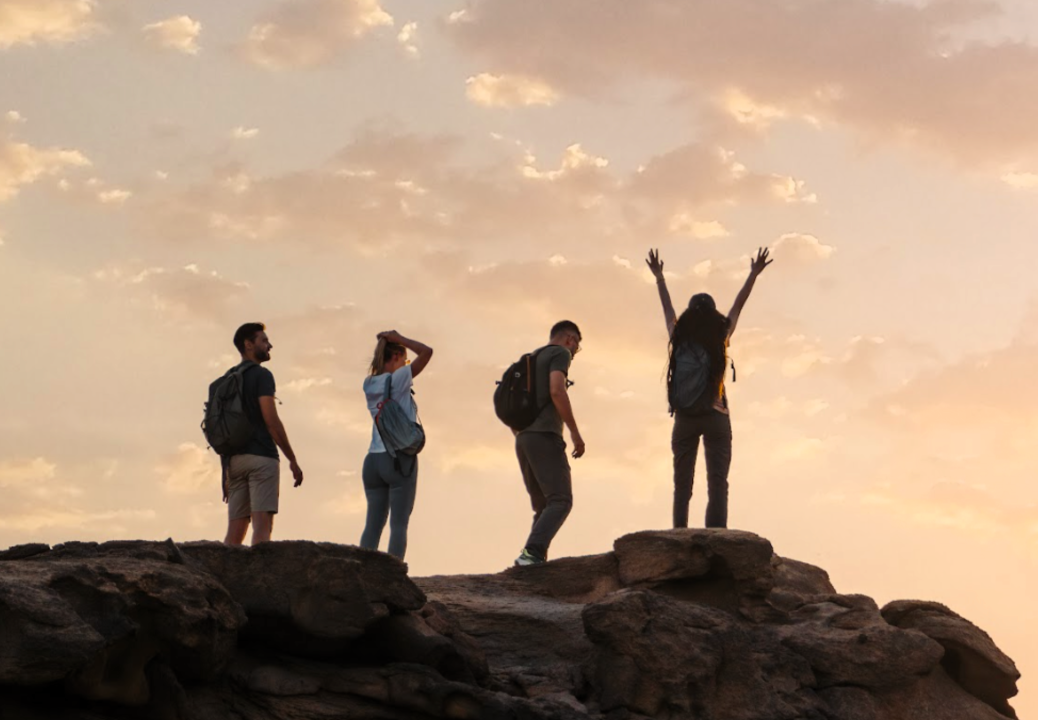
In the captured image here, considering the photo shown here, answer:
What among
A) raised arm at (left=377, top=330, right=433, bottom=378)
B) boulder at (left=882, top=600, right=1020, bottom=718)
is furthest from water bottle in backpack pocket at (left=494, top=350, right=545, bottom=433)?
boulder at (left=882, top=600, right=1020, bottom=718)

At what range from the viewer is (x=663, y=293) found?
18.4 m

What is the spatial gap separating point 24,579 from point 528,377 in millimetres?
7232

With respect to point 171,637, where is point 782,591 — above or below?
above

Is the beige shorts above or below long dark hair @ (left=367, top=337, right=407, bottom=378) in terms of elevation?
below

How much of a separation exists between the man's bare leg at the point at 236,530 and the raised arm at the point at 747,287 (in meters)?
6.51

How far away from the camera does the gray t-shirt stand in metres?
17.1

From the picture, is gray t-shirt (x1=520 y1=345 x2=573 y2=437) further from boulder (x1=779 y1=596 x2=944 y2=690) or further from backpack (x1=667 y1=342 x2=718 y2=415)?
boulder (x1=779 y1=596 x2=944 y2=690)

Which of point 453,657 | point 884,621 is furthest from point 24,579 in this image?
Answer: point 884,621

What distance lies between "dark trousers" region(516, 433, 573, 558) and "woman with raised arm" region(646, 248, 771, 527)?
151 centimetres

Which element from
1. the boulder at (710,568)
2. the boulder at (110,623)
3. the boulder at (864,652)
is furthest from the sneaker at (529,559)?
the boulder at (110,623)

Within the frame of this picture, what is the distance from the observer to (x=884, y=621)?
16.6 meters

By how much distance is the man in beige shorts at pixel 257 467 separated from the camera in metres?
15.4

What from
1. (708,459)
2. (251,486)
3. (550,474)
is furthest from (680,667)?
(251,486)

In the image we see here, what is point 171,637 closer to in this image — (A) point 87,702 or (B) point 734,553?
(A) point 87,702
